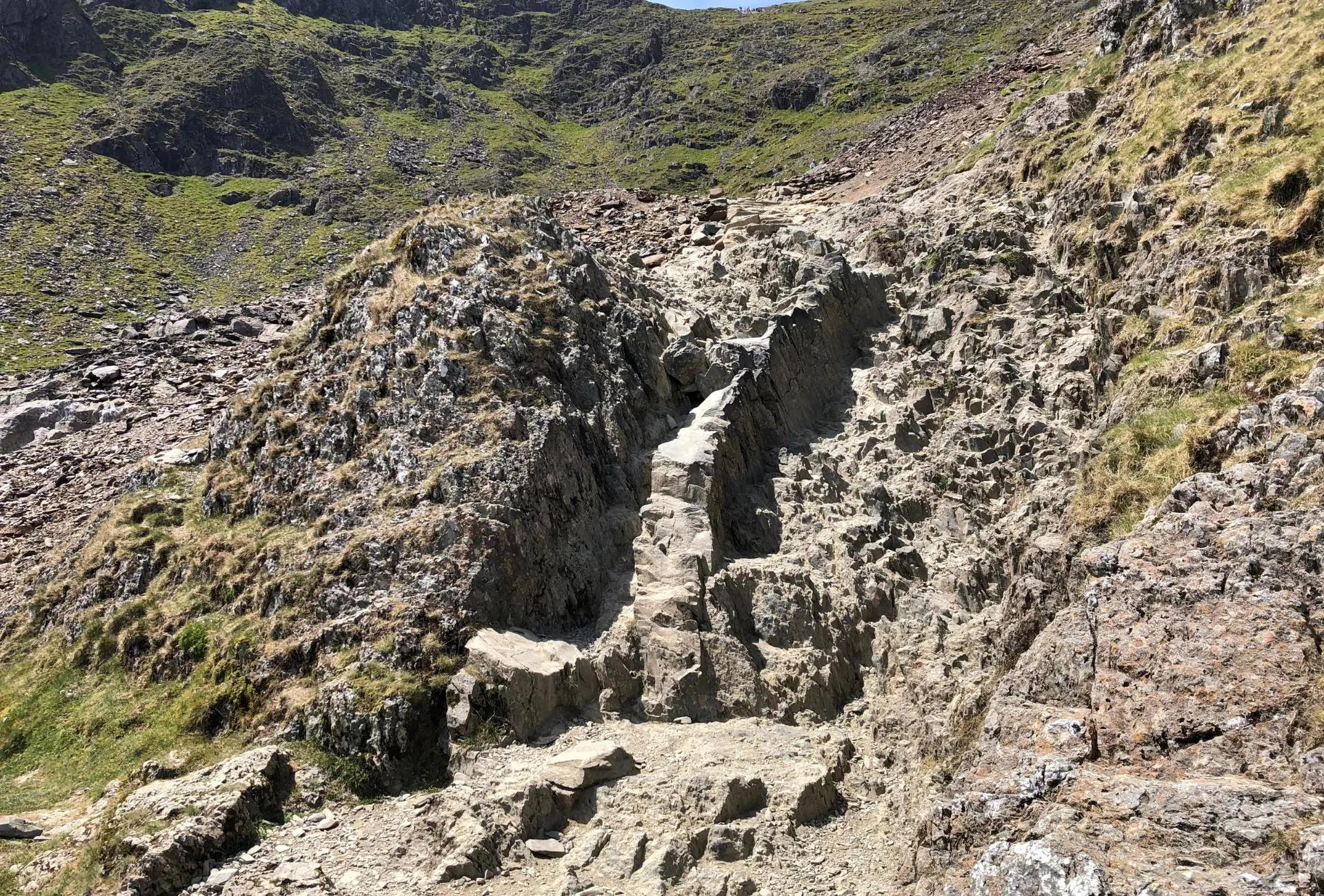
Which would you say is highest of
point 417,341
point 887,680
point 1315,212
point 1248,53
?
point 1248,53

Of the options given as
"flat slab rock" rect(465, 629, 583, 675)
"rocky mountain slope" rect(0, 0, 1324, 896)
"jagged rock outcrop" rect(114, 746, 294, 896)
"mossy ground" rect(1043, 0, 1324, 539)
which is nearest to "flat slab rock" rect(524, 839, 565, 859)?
"rocky mountain slope" rect(0, 0, 1324, 896)

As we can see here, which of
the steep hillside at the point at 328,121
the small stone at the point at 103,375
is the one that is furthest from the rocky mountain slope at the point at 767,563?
the steep hillside at the point at 328,121

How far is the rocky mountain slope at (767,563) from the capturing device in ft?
33.9

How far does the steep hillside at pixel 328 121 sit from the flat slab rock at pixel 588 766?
181 feet

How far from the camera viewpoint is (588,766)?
15.6 metres

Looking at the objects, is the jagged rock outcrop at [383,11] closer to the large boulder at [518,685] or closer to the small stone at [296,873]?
the large boulder at [518,685]

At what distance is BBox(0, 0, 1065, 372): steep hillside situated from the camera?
232 ft

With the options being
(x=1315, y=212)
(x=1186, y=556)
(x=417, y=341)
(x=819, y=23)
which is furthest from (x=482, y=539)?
(x=819, y=23)

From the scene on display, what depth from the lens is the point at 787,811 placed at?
48.4ft

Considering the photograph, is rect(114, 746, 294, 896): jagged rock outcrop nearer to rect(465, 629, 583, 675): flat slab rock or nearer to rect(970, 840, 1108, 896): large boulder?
rect(465, 629, 583, 675): flat slab rock

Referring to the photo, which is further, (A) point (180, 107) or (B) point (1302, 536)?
(A) point (180, 107)

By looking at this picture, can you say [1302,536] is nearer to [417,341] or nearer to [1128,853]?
[1128,853]

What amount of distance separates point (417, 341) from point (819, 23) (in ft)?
386

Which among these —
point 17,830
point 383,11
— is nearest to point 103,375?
point 17,830
